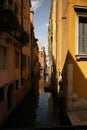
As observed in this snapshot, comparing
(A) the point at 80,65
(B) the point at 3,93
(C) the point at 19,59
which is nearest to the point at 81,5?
(A) the point at 80,65

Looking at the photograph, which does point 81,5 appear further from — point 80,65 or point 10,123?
point 10,123

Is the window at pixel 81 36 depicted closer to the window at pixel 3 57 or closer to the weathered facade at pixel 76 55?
the weathered facade at pixel 76 55

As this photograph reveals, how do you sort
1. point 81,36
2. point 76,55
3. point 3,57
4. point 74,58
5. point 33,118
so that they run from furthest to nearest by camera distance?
point 33,118 → point 3,57 → point 81,36 → point 74,58 → point 76,55

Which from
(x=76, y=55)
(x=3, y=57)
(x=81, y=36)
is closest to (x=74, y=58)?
(x=76, y=55)

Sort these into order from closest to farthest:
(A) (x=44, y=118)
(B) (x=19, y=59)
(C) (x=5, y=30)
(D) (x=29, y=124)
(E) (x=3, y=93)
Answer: (C) (x=5, y=30) → (E) (x=3, y=93) → (D) (x=29, y=124) → (A) (x=44, y=118) → (B) (x=19, y=59)

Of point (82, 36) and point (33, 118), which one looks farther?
point (33, 118)

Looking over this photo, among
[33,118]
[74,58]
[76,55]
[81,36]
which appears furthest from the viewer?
[33,118]

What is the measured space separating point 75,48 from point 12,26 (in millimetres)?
3258

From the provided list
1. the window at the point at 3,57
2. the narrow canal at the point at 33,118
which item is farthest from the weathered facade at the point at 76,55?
the window at the point at 3,57

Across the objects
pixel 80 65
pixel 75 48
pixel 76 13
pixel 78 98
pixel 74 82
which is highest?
pixel 76 13

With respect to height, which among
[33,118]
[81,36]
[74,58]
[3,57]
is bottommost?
[33,118]

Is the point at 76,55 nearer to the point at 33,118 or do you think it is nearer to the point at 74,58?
the point at 74,58

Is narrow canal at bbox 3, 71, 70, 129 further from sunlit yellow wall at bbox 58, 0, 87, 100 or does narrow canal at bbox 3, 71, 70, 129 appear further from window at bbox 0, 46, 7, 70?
window at bbox 0, 46, 7, 70

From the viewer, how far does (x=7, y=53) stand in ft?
48.6
